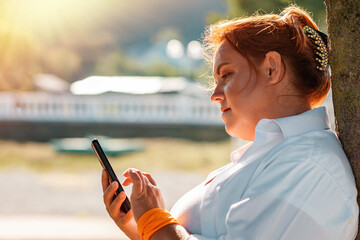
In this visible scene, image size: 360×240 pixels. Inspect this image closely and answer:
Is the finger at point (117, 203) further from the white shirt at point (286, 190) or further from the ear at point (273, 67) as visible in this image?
the ear at point (273, 67)

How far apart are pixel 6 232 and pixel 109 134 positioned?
6.34 meters

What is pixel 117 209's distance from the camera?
1.06m

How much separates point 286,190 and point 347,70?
316 millimetres

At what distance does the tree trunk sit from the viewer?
0.98 m

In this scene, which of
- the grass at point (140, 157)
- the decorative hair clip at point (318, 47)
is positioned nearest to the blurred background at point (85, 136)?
the grass at point (140, 157)

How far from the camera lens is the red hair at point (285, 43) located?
0.96 meters

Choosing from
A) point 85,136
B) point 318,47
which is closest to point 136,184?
point 318,47

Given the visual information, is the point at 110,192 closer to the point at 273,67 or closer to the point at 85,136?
the point at 273,67

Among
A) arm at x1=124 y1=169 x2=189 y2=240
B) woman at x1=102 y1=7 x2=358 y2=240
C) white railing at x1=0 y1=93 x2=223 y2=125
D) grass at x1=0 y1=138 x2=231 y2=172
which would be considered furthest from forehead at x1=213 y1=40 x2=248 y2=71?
white railing at x1=0 y1=93 x2=223 y2=125

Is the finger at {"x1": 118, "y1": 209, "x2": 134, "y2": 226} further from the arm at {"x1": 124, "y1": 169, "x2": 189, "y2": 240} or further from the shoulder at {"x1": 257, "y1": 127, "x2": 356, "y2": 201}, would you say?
the shoulder at {"x1": 257, "y1": 127, "x2": 356, "y2": 201}

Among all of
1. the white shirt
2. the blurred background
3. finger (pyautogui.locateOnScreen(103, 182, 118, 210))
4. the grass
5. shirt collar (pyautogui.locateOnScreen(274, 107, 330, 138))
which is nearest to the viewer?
the white shirt

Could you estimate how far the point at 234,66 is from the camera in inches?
38.9

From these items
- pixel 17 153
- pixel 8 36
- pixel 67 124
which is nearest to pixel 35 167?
pixel 17 153

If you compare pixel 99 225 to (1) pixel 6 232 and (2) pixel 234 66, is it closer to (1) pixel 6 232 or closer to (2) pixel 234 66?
(1) pixel 6 232
